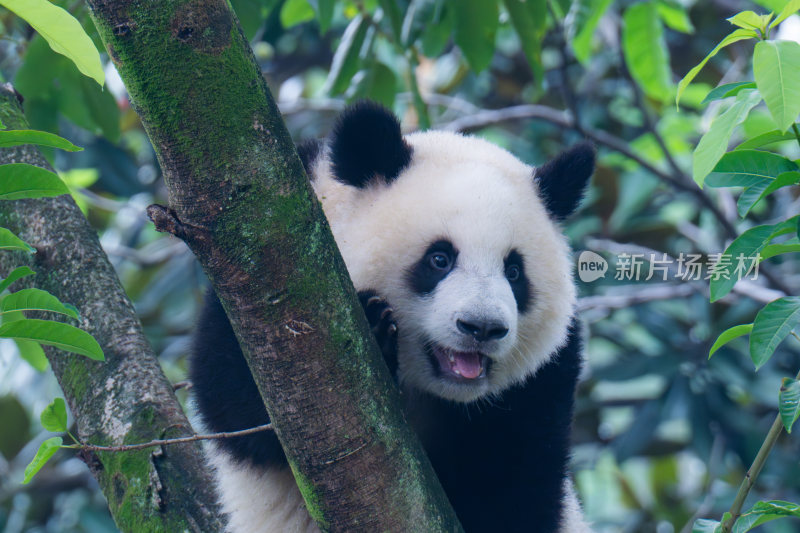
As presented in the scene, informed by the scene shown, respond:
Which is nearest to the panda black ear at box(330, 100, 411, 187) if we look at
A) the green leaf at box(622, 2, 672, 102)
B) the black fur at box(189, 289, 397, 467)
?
the black fur at box(189, 289, 397, 467)

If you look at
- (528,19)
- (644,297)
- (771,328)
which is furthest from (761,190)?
(644,297)

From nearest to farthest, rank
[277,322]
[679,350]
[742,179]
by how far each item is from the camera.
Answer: [277,322]
[742,179]
[679,350]

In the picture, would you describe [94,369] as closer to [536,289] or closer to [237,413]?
[237,413]

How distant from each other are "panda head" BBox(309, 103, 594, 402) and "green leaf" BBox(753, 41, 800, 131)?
1021mm

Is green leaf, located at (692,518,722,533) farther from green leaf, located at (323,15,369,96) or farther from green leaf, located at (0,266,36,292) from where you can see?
green leaf, located at (323,15,369,96)

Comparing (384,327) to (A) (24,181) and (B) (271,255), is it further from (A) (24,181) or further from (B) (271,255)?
(A) (24,181)

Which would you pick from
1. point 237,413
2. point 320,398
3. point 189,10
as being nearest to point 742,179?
point 320,398

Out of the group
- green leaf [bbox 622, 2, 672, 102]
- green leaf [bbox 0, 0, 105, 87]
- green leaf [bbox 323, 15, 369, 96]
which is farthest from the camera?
green leaf [bbox 622, 2, 672, 102]

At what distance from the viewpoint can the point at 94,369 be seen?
268 centimetres

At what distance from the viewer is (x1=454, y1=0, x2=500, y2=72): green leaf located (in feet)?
10.5

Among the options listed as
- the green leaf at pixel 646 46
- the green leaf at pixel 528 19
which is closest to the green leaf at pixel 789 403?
the green leaf at pixel 528 19

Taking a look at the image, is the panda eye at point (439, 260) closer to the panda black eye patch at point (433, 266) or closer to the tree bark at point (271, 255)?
the panda black eye patch at point (433, 266)

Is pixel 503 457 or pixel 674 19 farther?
pixel 674 19

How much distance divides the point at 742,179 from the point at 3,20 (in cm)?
405
